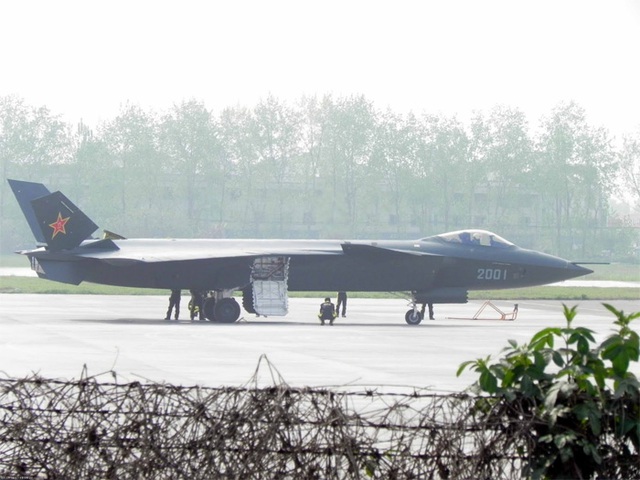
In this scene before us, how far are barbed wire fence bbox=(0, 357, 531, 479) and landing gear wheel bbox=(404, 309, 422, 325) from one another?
22948 mm

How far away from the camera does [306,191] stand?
3268 inches

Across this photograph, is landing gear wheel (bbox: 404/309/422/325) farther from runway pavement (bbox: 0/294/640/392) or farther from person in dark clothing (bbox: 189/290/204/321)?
person in dark clothing (bbox: 189/290/204/321)

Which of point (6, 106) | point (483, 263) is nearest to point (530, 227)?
point (6, 106)

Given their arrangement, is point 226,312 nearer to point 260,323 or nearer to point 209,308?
point 209,308

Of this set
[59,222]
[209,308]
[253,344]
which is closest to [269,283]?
[209,308]

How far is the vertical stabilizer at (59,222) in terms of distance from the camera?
27.8 meters

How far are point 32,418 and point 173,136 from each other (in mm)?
85429

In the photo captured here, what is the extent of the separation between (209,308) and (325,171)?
58.2 metres

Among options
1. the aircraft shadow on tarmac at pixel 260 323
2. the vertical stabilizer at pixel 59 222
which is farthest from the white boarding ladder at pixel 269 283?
the vertical stabilizer at pixel 59 222

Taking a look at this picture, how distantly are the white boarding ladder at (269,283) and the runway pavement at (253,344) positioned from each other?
0.53 meters

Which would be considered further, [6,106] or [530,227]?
[6,106]

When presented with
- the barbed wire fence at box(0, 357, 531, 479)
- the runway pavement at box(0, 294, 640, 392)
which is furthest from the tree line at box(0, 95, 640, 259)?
the barbed wire fence at box(0, 357, 531, 479)

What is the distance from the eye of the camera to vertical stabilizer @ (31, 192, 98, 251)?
27.8m

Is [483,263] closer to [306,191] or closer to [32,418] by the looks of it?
[32,418]
